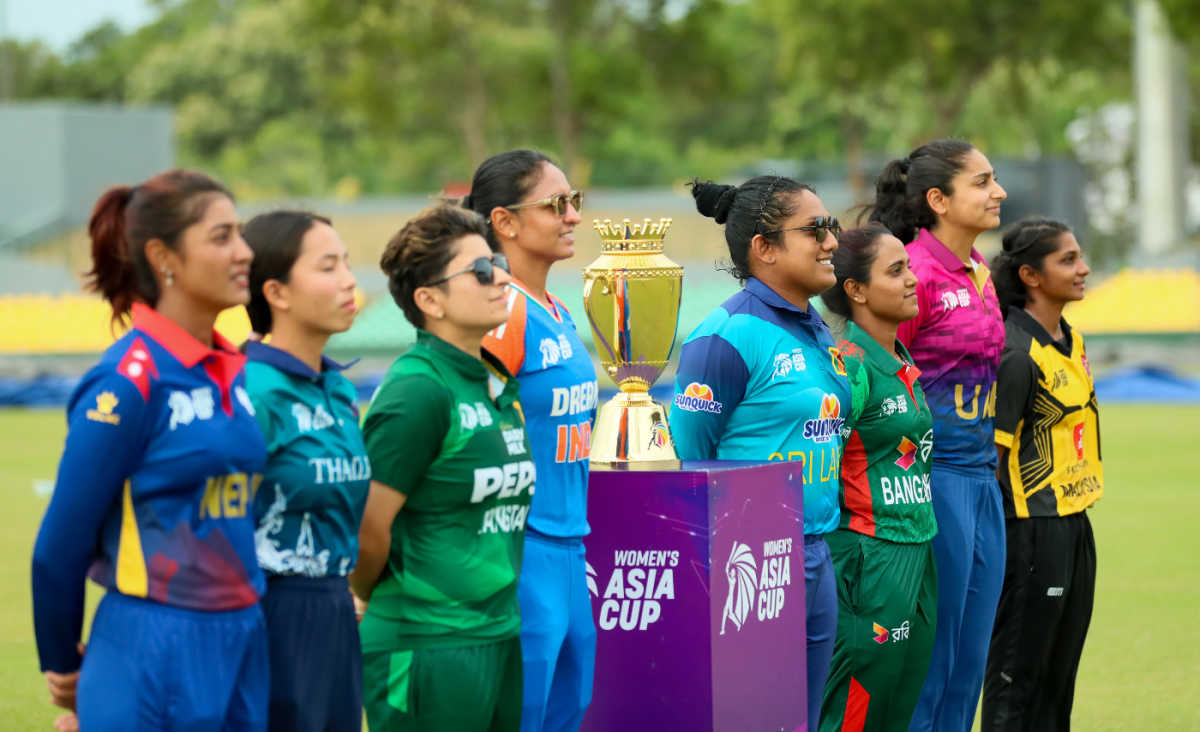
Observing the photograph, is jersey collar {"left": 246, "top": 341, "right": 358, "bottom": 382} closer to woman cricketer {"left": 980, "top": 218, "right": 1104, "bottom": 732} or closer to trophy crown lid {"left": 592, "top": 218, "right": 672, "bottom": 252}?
trophy crown lid {"left": 592, "top": 218, "right": 672, "bottom": 252}

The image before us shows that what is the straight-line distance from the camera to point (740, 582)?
4.83m

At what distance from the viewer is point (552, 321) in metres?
4.73

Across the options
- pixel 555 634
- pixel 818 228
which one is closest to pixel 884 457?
pixel 818 228

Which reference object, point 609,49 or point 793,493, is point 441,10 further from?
point 793,493

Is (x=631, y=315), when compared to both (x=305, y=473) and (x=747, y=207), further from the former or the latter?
(x=305, y=473)

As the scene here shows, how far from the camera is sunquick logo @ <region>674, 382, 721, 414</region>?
5152 mm

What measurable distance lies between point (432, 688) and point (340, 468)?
0.63 m

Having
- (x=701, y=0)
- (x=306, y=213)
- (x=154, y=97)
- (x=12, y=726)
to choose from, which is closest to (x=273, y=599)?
(x=306, y=213)

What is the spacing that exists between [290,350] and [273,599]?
1.87 feet

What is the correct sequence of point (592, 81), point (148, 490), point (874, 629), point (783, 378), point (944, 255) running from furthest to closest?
point (592, 81)
point (944, 255)
point (874, 629)
point (783, 378)
point (148, 490)

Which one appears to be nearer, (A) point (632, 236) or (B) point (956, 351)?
(A) point (632, 236)

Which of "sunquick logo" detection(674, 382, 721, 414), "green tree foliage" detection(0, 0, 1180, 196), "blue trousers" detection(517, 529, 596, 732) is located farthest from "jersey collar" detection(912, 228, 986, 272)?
"green tree foliage" detection(0, 0, 1180, 196)

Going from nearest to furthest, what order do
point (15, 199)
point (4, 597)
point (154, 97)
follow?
point (4, 597), point (15, 199), point (154, 97)

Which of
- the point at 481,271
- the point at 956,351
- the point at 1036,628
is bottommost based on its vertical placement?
the point at 1036,628
